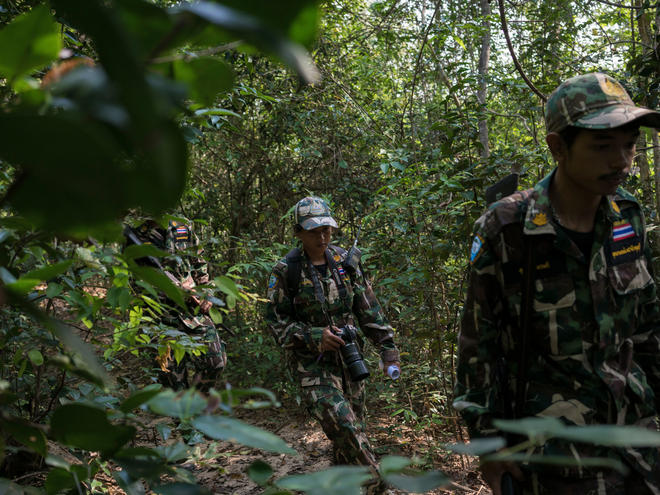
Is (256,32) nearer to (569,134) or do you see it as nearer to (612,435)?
(612,435)

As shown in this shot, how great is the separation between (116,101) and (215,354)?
4.57m

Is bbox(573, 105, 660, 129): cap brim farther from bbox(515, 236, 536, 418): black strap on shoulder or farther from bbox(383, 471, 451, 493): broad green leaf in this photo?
bbox(383, 471, 451, 493): broad green leaf

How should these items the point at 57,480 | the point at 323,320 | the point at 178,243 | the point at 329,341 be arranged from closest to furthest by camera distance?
the point at 57,480
the point at 329,341
the point at 323,320
the point at 178,243

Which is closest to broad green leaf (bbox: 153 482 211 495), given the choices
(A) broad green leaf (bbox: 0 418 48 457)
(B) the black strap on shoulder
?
(A) broad green leaf (bbox: 0 418 48 457)

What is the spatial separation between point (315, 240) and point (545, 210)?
2.35 meters

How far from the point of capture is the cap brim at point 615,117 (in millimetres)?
1634

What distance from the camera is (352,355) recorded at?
3717 millimetres

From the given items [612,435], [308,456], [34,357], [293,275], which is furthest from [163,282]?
[308,456]

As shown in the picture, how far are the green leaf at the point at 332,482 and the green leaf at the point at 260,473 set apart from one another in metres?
0.07

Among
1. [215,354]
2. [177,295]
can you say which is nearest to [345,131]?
[215,354]

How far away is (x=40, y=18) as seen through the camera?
472 mm

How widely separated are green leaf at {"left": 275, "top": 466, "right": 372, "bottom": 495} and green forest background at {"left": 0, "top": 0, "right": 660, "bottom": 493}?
0.04ft

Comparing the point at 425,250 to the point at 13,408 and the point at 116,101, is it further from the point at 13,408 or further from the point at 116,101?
the point at 116,101

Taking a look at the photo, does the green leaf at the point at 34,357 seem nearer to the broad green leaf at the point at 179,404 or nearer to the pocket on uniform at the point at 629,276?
the broad green leaf at the point at 179,404
